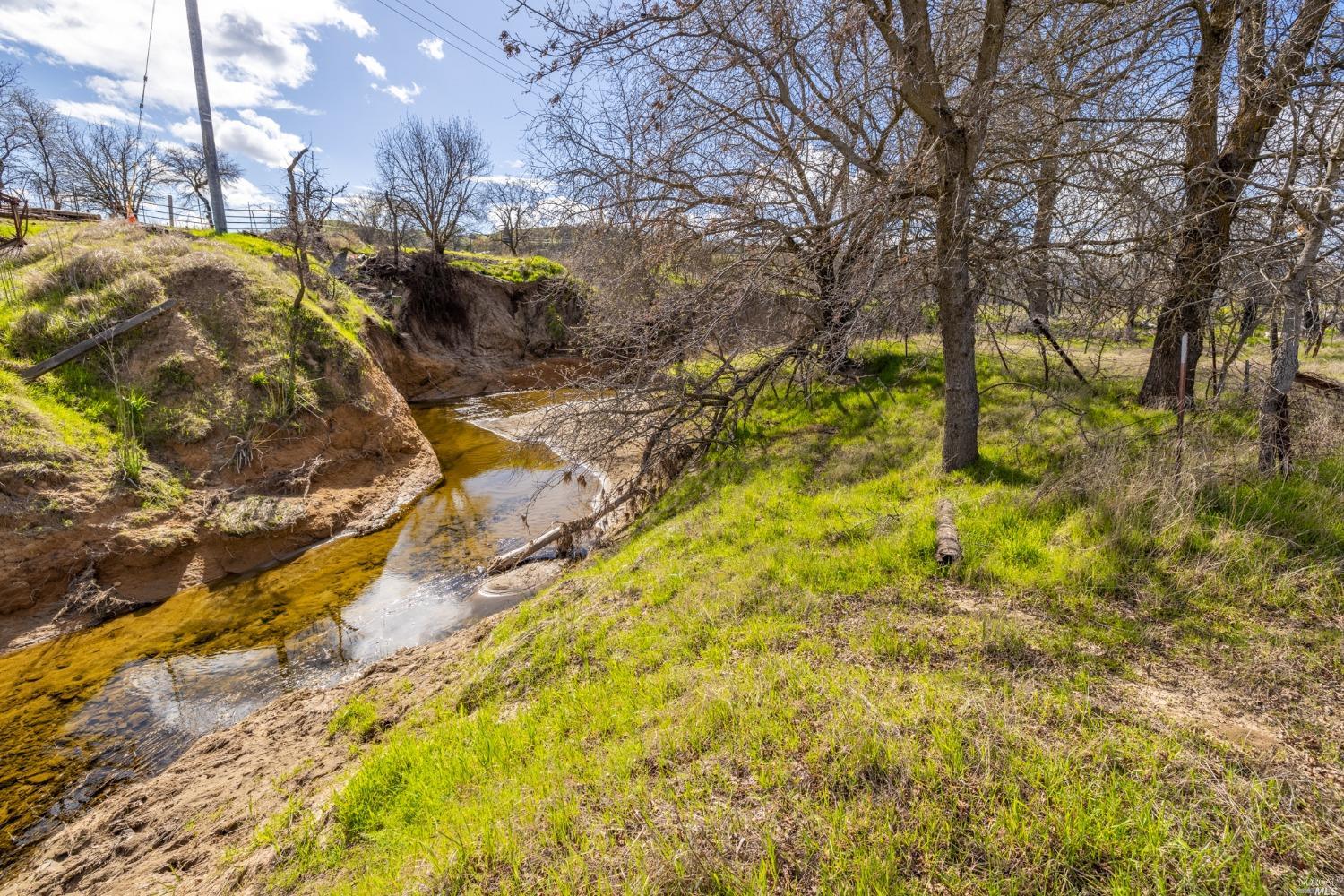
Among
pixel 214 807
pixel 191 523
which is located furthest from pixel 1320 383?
pixel 191 523

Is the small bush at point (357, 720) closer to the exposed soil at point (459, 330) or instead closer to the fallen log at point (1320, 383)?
the fallen log at point (1320, 383)

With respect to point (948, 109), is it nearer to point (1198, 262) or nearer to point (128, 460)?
point (1198, 262)

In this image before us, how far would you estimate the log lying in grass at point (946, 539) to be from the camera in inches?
171

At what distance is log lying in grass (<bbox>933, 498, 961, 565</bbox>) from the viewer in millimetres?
4352

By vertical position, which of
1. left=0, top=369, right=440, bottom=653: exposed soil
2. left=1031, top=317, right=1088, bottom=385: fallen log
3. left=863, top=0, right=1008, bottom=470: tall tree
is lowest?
left=0, top=369, right=440, bottom=653: exposed soil

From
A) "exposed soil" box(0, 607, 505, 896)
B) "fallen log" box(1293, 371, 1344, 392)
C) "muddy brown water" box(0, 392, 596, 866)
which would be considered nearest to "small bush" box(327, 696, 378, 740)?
"exposed soil" box(0, 607, 505, 896)

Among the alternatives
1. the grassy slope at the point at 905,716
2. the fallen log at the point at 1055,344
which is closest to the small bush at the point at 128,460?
the grassy slope at the point at 905,716

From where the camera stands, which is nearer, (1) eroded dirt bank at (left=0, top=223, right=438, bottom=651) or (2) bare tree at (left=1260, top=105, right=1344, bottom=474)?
(2) bare tree at (left=1260, top=105, right=1344, bottom=474)

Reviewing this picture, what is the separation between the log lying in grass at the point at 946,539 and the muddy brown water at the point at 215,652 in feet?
17.8

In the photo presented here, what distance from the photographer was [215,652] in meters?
6.43

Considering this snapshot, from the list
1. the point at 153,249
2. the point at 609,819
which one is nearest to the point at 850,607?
the point at 609,819

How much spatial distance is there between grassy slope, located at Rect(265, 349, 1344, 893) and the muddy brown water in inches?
97.1

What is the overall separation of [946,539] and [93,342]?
43.7 feet

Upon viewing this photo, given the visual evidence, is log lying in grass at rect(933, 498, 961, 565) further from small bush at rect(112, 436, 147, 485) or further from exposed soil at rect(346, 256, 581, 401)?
exposed soil at rect(346, 256, 581, 401)
